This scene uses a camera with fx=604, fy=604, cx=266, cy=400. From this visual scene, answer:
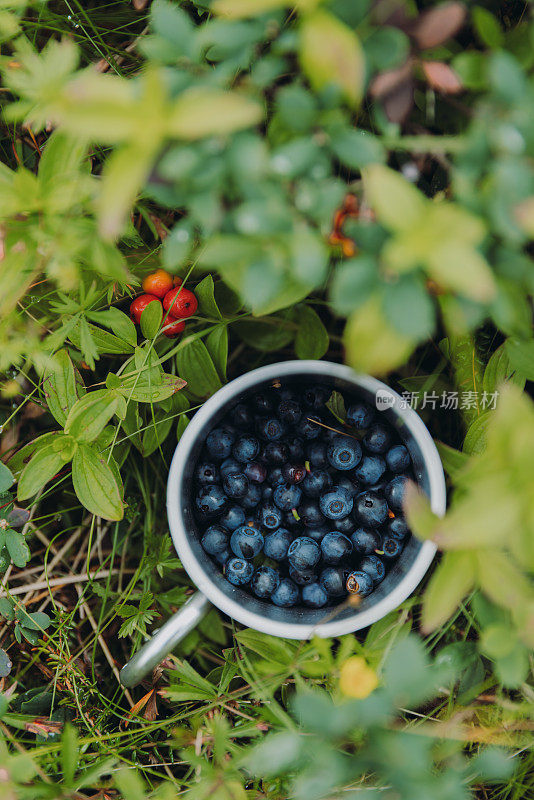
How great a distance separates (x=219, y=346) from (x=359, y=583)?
1.41ft

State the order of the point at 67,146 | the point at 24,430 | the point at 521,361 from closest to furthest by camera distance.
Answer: the point at 67,146 → the point at 521,361 → the point at 24,430

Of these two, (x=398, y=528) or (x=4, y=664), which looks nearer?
(x=398, y=528)

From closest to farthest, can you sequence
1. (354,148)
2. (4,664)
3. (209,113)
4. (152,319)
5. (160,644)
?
(209,113)
(354,148)
(160,644)
(152,319)
(4,664)

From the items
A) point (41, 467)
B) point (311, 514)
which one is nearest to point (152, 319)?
point (41, 467)

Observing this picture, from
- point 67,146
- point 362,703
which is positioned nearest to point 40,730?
point 362,703

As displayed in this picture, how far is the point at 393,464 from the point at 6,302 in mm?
598

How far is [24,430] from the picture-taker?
116 centimetres

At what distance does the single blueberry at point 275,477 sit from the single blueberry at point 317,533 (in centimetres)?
9

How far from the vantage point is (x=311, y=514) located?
0.95m

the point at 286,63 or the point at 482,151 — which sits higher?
the point at 286,63

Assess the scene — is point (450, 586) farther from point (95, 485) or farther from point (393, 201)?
point (95, 485)

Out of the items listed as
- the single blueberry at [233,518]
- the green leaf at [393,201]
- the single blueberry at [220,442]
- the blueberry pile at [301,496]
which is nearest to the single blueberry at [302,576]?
the blueberry pile at [301,496]

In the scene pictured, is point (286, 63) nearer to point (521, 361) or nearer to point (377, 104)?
point (377, 104)

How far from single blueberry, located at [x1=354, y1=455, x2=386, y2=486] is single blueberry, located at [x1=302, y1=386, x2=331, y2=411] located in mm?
112
